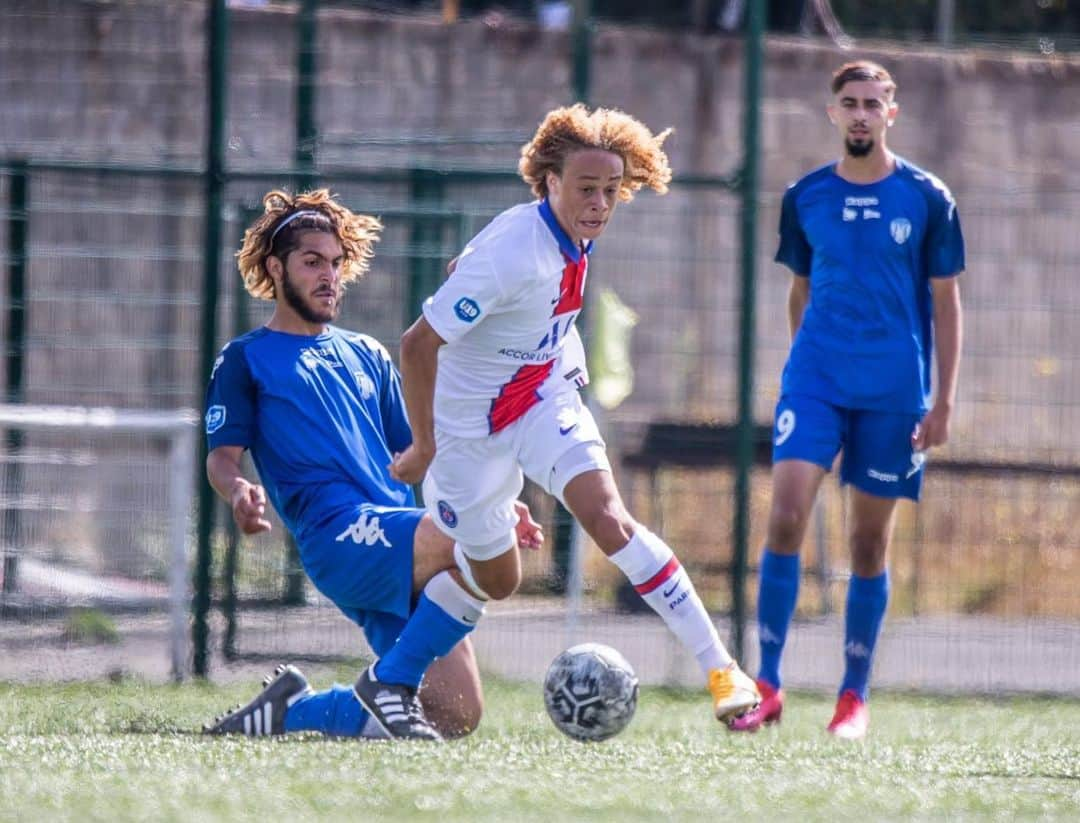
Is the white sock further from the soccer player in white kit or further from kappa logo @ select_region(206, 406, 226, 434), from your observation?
kappa logo @ select_region(206, 406, 226, 434)

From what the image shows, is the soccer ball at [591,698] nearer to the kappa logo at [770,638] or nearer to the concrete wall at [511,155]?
the kappa logo at [770,638]

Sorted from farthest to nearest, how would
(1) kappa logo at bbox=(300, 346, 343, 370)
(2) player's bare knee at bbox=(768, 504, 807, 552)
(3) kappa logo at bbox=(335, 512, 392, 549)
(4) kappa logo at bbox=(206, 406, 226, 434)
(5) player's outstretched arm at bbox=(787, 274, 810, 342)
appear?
(5) player's outstretched arm at bbox=(787, 274, 810, 342), (2) player's bare knee at bbox=(768, 504, 807, 552), (1) kappa logo at bbox=(300, 346, 343, 370), (4) kappa logo at bbox=(206, 406, 226, 434), (3) kappa logo at bbox=(335, 512, 392, 549)

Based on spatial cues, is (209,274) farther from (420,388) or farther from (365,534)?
(420,388)

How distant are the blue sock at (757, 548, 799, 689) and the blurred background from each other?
1287 millimetres

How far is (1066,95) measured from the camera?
561 inches

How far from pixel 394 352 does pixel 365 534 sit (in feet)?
7.79

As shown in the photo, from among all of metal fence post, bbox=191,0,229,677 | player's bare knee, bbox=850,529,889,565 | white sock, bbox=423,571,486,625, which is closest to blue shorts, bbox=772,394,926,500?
player's bare knee, bbox=850,529,889,565

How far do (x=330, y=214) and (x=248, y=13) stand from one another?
233 inches

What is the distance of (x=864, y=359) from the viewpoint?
22.7 ft

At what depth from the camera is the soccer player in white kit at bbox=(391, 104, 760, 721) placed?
5762 mm

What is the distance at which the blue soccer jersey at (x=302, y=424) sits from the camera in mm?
6422

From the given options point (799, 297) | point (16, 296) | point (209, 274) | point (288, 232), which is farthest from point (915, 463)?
point (16, 296)

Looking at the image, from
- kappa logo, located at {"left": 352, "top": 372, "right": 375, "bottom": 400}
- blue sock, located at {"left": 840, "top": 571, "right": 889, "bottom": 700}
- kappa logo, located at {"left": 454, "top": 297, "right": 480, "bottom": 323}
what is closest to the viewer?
kappa logo, located at {"left": 454, "top": 297, "right": 480, "bottom": 323}

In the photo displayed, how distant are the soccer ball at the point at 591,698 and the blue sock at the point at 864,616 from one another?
4.64 feet
